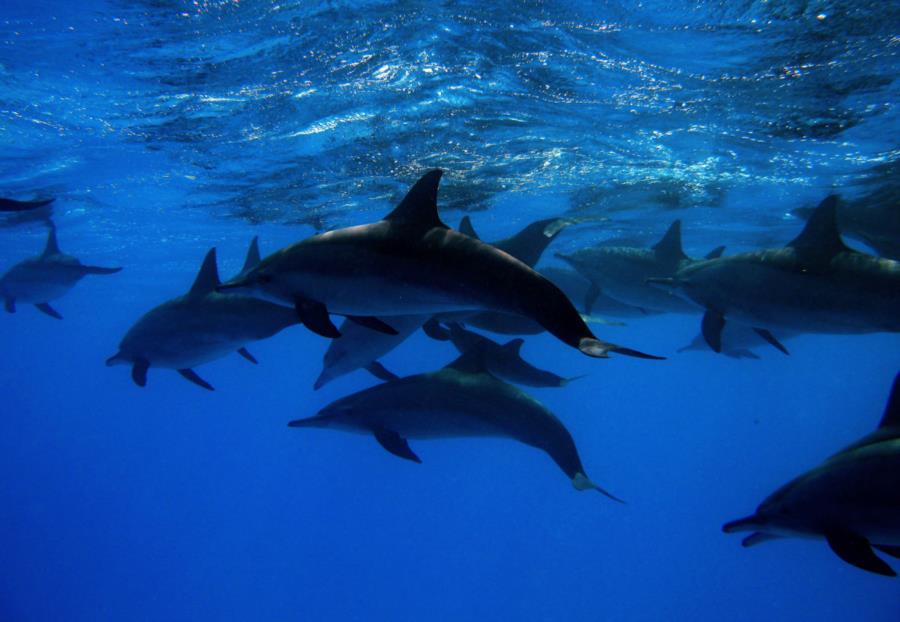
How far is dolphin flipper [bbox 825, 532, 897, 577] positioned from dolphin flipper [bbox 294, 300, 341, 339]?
185 inches

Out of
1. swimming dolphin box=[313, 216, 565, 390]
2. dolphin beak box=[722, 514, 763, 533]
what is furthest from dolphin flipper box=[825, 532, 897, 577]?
swimming dolphin box=[313, 216, 565, 390]

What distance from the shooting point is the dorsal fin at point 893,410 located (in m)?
5.23

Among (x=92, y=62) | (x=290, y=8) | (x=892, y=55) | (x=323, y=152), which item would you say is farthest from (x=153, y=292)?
(x=892, y=55)

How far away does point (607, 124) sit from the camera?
43.7 ft

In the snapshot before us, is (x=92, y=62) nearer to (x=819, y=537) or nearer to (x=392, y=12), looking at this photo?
(x=392, y=12)

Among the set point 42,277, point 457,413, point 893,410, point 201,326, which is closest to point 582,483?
point 457,413

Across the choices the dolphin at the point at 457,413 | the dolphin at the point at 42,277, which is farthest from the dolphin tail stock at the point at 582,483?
the dolphin at the point at 42,277

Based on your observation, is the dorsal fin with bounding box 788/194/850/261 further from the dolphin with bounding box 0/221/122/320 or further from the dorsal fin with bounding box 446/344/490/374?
the dolphin with bounding box 0/221/122/320

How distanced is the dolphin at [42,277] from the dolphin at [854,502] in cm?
1271

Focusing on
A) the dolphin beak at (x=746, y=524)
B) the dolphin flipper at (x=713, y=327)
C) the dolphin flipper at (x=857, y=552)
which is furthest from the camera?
the dolphin flipper at (x=713, y=327)

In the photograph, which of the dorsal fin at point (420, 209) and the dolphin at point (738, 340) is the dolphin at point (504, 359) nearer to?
the dorsal fin at point (420, 209)

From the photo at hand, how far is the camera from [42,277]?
12.6m

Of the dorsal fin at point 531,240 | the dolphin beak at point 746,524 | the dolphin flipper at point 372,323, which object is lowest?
the dolphin beak at point 746,524

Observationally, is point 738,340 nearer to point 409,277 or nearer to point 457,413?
point 457,413
